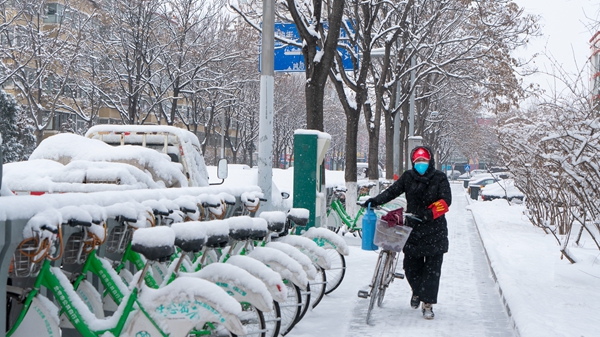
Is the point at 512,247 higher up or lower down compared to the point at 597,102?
lower down

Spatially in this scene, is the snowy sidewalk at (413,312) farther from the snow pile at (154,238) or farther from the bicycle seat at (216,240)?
the snow pile at (154,238)

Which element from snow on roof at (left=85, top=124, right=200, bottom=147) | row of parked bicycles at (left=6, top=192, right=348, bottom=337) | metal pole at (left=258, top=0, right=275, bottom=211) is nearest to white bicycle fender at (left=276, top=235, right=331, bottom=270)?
row of parked bicycles at (left=6, top=192, right=348, bottom=337)

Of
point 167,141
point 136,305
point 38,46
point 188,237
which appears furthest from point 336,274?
point 38,46

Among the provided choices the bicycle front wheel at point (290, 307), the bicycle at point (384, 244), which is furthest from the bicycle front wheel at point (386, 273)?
the bicycle front wheel at point (290, 307)

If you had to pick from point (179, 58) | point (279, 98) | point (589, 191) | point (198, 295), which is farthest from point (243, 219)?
point (279, 98)

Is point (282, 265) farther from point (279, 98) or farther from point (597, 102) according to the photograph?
point (279, 98)

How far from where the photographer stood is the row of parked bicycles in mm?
3949

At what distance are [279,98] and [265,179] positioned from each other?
36.1m

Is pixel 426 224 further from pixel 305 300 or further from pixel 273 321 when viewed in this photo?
pixel 273 321

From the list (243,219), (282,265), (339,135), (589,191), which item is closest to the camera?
(243,219)

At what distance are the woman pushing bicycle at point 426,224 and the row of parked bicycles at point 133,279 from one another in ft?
7.89

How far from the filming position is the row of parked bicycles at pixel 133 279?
395 cm

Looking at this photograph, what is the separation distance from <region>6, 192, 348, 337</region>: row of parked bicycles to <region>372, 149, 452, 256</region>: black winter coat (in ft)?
8.03

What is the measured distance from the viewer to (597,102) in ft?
29.5
